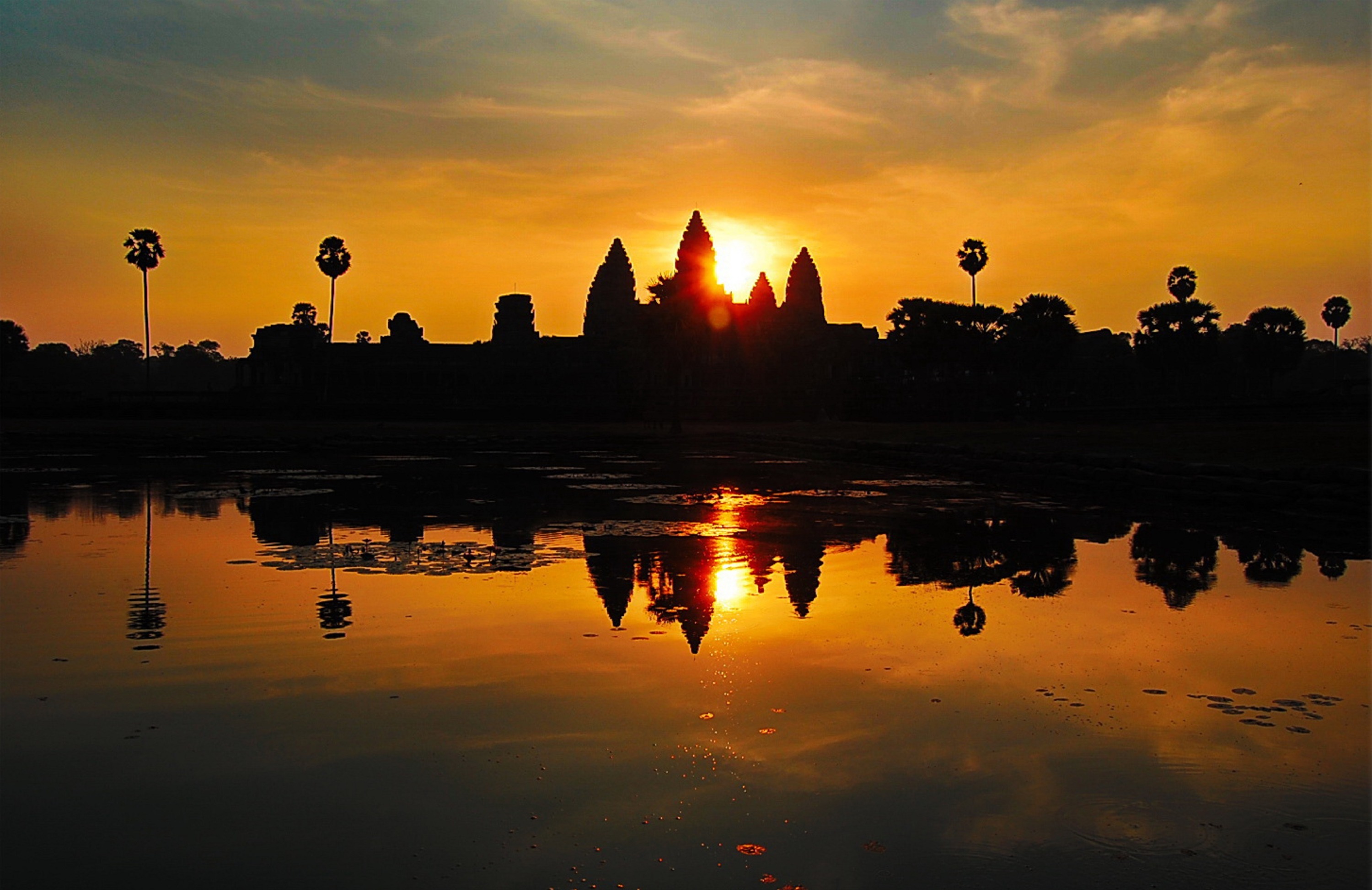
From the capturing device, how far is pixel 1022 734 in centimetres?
546

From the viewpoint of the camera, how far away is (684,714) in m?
5.78

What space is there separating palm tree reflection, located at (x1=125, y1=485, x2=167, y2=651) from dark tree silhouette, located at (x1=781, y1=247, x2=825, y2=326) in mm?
93379

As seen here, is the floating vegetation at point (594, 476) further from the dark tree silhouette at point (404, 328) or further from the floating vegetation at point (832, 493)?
the dark tree silhouette at point (404, 328)

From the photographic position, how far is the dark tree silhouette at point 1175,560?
31.8 feet

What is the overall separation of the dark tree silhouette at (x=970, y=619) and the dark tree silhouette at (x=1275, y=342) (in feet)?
311

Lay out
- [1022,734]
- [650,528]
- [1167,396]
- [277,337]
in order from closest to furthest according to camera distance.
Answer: [1022,734] → [650,528] → [1167,396] → [277,337]

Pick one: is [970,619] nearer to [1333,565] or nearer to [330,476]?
[1333,565]

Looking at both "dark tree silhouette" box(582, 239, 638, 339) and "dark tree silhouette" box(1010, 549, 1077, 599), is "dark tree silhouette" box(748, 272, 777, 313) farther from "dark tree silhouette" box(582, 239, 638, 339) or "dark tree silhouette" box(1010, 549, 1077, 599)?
"dark tree silhouette" box(1010, 549, 1077, 599)

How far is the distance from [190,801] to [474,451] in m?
33.0

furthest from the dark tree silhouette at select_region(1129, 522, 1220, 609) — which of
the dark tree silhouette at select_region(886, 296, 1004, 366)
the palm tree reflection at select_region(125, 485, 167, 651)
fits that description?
the dark tree silhouette at select_region(886, 296, 1004, 366)

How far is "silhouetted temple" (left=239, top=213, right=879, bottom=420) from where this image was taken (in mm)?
69375

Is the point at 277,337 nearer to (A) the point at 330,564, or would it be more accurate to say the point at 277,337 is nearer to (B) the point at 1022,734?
(A) the point at 330,564

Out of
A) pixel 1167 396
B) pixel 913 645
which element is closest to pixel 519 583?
pixel 913 645

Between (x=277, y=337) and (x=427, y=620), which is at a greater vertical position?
(x=277, y=337)
